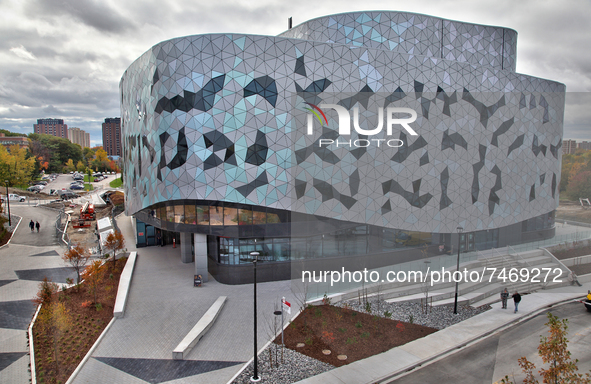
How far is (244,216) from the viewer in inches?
1001

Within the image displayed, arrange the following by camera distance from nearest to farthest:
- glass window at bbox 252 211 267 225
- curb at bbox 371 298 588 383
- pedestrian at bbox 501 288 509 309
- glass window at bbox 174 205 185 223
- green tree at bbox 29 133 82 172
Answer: curb at bbox 371 298 588 383, pedestrian at bbox 501 288 509 309, glass window at bbox 252 211 267 225, glass window at bbox 174 205 185 223, green tree at bbox 29 133 82 172

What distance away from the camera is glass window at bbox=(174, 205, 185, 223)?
26.7 m

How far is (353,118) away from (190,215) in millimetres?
14240

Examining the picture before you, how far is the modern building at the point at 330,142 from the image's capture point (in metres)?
24.7

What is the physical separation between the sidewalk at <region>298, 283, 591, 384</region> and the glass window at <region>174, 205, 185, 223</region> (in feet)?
55.5

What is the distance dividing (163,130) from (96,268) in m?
10.5

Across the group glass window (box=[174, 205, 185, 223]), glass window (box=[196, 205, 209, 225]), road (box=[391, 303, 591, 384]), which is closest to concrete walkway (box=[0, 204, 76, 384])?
glass window (box=[174, 205, 185, 223])

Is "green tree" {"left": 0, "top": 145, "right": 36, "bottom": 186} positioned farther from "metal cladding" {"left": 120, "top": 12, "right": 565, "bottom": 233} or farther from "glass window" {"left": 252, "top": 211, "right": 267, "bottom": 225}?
"glass window" {"left": 252, "top": 211, "right": 267, "bottom": 225}

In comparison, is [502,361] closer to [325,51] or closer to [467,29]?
[325,51]

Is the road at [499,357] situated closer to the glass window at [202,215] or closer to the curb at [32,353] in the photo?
the curb at [32,353]

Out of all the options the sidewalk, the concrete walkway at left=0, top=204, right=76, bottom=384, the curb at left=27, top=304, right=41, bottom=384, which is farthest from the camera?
the concrete walkway at left=0, top=204, right=76, bottom=384

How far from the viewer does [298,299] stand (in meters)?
21.5

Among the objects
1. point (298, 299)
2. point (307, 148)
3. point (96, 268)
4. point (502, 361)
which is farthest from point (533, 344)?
point (96, 268)

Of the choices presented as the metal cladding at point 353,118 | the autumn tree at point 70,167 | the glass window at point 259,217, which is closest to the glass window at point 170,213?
the metal cladding at point 353,118
